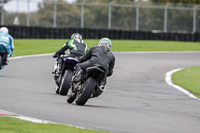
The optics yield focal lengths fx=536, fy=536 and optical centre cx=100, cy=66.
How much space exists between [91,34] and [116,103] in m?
26.4

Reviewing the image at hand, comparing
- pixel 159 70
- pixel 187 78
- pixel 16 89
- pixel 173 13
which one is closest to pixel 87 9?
pixel 173 13

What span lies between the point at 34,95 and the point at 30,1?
28.5 meters

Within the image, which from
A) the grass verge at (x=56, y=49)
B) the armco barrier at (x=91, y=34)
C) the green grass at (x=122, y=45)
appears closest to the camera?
the grass verge at (x=56, y=49)

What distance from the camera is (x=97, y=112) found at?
914 centimetres

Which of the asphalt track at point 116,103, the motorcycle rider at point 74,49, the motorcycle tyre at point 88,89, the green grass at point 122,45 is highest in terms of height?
the motorcycle rider at point 74,49

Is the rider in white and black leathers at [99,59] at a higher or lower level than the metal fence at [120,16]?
higher

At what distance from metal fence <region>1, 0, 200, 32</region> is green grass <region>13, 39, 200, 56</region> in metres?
3.74

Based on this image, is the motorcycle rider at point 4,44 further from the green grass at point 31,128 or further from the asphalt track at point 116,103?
the green grass at point 31,128

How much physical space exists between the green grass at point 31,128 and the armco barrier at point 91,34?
26.7 m

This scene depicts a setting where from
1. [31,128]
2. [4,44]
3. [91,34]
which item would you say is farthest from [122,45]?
[31,128]

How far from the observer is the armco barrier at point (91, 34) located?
114 feet

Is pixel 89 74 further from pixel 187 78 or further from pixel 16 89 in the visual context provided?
pixel 187 78

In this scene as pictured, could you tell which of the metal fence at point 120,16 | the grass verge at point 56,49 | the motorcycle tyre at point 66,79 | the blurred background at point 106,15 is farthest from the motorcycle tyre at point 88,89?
the metal fence at point 120,16

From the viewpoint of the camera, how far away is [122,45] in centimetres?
3475
